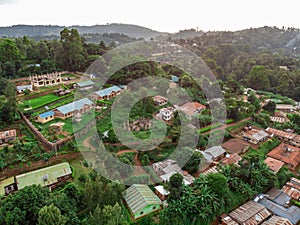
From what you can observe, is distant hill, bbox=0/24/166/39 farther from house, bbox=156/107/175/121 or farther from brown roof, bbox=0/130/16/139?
brown roof, bbox=0/130/16/139

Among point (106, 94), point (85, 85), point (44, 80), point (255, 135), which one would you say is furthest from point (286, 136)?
point (44, 80)

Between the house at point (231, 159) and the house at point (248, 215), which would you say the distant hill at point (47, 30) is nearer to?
the house at point (231, 159)

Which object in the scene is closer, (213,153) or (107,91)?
(213,153)

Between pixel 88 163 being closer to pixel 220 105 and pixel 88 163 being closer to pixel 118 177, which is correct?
pixel 118 177

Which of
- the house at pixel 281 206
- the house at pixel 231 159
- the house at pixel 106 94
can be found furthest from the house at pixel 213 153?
the house at pixel 106 94

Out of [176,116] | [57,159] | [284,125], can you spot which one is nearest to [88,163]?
[57,159]

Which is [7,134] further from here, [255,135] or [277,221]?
[255,135]
